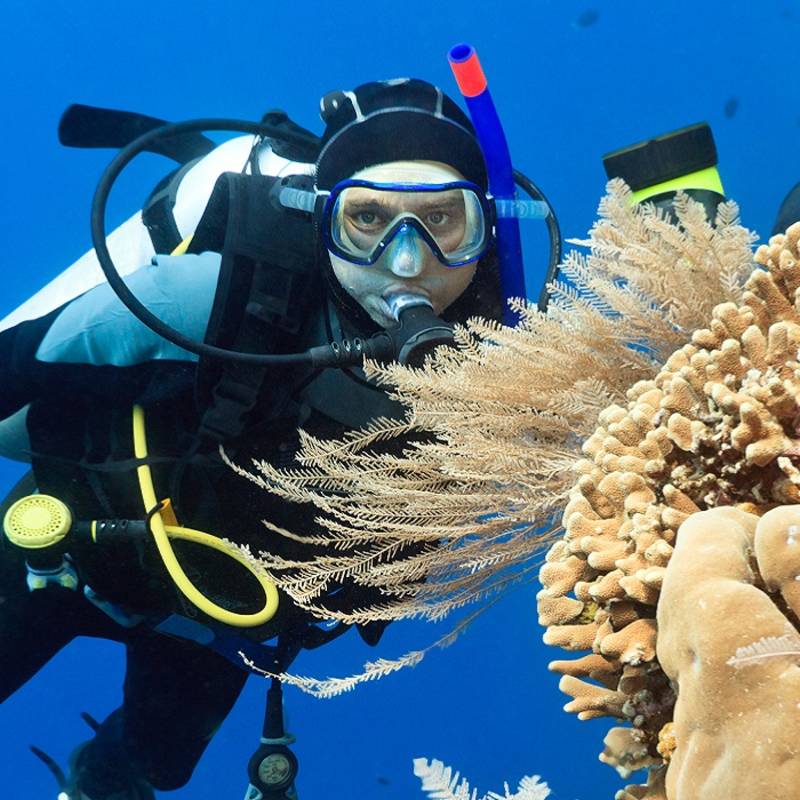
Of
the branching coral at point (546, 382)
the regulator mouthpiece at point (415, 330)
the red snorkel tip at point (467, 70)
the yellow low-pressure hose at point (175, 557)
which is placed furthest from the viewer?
the yellow low-pressure hose at point (175, 557)

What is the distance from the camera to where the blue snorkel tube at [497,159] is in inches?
110

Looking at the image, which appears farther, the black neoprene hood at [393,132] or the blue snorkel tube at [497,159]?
the black neoprene hood at [393,132]

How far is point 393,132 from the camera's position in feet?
10.7

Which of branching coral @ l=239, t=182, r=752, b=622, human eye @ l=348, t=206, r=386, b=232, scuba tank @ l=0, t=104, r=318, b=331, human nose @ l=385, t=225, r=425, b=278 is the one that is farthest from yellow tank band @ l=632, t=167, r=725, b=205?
scuba tank @ l=0, t=104, r=318, b=331

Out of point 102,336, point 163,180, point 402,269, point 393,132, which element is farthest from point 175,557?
point 163,180

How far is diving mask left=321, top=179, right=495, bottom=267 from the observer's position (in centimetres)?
312

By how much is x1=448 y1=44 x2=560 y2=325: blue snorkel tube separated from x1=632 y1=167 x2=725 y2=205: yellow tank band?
0.43 m

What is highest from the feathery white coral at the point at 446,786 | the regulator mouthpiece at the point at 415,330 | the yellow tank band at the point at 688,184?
the yellow tank band at the point at 688,184

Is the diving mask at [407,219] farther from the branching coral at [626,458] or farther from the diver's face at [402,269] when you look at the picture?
the branching coral at [626,458]

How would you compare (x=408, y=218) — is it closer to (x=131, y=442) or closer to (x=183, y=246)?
(x=183, y=246)

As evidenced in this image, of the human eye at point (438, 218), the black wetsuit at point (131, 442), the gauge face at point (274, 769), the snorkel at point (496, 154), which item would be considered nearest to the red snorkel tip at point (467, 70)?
the snorkel at point (496, 154)

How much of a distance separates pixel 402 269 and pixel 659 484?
5.81ft

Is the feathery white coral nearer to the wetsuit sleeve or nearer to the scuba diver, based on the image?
the scuba diver

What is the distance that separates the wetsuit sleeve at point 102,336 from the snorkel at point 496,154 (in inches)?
49.6
